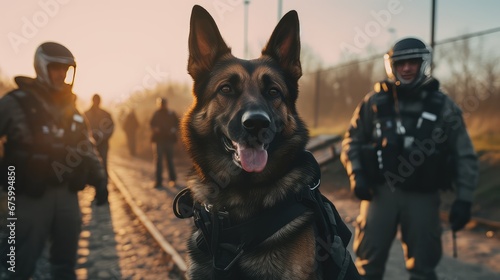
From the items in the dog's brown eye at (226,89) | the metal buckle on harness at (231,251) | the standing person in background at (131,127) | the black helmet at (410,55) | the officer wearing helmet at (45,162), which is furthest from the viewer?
the standing person in background at (131,127)

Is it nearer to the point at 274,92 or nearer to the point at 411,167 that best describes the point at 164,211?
the point at 411,167

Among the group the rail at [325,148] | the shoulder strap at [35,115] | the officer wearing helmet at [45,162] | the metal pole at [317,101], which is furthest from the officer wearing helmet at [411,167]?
the metal pole at [317,101]

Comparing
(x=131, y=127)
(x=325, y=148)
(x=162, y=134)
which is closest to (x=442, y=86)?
(x=325, y=148)

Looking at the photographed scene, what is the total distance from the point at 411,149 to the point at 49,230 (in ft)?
10.2

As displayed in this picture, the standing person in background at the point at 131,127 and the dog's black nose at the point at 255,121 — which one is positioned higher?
the dog's black nose at the point at 255,121

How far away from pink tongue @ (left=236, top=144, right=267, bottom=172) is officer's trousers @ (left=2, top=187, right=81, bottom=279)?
6.10 feet

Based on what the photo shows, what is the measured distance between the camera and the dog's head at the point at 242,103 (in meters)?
2.15

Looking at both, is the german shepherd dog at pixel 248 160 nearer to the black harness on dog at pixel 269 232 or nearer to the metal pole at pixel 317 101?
the black harness on dog at pixel 269 232

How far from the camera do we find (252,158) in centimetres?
212

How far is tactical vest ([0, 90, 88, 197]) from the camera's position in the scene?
290cm

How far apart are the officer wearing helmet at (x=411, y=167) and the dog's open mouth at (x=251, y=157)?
4.90 feet

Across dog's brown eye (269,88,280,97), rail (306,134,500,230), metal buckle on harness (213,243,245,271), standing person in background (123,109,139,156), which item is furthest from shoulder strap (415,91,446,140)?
standing person in background (123,109,139,156)

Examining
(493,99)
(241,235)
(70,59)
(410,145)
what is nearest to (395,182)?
(410,145)

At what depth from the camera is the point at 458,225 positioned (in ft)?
10.4
